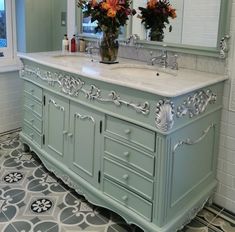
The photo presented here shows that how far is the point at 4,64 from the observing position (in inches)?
124

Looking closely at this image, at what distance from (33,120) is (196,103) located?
4.67 feet

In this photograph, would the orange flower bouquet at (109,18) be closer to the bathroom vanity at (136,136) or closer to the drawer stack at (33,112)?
the bathroom vanity at (136,136)

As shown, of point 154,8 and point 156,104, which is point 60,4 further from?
point 156,104

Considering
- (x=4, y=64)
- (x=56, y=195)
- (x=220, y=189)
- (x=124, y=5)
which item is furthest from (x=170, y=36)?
(x=4, y=64)

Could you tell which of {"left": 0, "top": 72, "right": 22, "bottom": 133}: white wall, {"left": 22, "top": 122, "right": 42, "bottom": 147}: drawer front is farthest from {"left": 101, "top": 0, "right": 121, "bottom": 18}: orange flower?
{"left": 0, "top": 72, "right": 22, "bottom": 133}: white wall

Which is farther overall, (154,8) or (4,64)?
(4,64)

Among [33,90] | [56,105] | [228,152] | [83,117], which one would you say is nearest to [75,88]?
[83,117]

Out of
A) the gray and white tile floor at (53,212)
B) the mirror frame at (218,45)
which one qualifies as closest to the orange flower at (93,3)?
the mirror frame at (218,45)

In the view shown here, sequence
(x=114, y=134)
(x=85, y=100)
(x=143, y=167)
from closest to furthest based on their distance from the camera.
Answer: (x=143, y=167) < (x=114, y=134) < (x=85, y=100)

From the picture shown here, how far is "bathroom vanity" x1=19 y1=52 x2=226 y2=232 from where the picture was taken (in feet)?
5.26

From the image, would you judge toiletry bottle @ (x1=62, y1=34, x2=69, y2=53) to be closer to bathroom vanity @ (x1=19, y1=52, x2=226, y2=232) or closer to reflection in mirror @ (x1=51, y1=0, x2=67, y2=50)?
reflection in mirror @ (x1=51, y1=0, x2=67, y2=50)

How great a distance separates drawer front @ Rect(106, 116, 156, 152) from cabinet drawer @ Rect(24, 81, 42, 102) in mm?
855

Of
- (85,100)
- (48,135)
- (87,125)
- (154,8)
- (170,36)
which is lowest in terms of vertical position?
(48,135)

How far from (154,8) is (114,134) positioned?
0.92 metres
